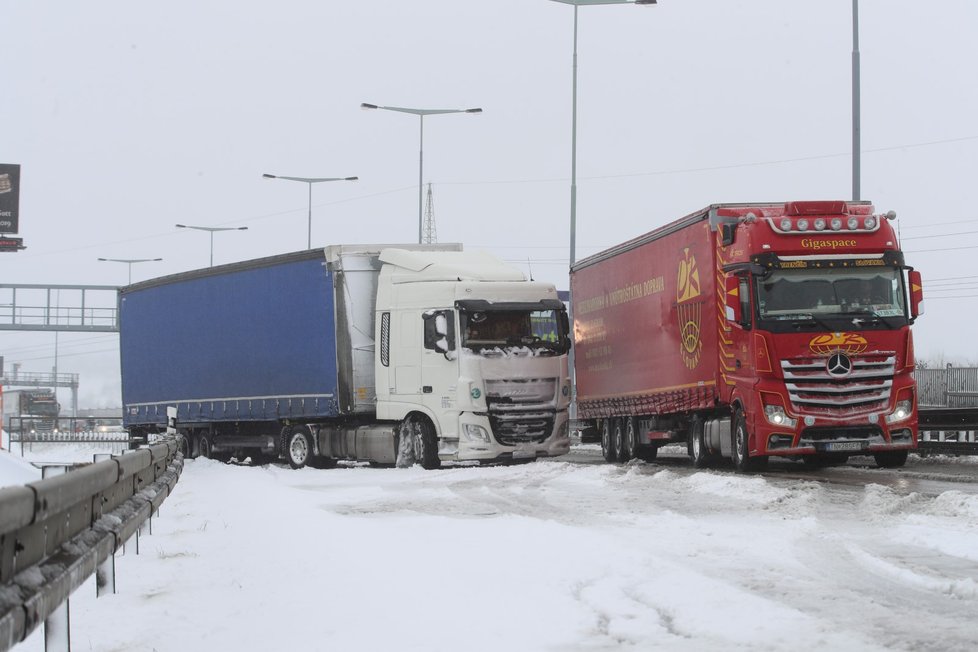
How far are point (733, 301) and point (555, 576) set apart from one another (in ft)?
37.0

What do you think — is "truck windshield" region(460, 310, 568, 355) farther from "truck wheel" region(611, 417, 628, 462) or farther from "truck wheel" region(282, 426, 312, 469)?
"truck wheel" region(282, 426, 312, 469)

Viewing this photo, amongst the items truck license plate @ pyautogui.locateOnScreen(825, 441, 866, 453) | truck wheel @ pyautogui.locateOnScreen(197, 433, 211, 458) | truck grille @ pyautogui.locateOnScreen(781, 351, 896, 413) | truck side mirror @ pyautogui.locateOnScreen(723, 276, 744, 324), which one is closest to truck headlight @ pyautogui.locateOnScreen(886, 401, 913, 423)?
truck grille @ pyautogui.locateOnScreen(781, 351, 896, 413)

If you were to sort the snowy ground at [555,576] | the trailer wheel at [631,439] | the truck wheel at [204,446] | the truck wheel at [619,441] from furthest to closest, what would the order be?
1. the truck wheel at [204,446]
2. the truck wheel at [619,441]
3. the trailer wheel at [631,439]
4. the snowy ground at [555,576]

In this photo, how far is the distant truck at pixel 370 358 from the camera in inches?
901

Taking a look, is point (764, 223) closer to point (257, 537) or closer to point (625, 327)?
point (625, 327)

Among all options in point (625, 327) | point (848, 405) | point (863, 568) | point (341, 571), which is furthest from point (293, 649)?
point (625, 327)

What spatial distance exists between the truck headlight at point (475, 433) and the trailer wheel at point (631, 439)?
3.30 meters

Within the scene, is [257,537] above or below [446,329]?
below

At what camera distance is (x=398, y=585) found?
313 inches

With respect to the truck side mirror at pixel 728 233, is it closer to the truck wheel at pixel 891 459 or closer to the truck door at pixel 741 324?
the truck door at pixel 741 324

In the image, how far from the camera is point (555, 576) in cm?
820

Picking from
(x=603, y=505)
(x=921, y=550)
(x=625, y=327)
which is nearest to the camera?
(x=921, y=550)

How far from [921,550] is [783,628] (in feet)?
11.7

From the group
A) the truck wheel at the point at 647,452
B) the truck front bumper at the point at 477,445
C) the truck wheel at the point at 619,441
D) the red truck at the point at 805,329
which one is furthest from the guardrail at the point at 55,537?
the truck wheel at the point at 619,441
